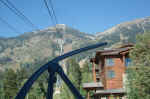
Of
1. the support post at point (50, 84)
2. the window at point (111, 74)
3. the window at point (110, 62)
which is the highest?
the window at point (110, 62)

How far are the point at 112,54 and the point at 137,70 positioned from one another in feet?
42.1

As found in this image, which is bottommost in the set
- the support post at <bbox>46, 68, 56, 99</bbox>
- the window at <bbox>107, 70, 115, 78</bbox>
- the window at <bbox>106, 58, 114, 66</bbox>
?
the support post at <bbox>46, 68, 56, 99</bbox>

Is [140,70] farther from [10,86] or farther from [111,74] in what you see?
[10,86]

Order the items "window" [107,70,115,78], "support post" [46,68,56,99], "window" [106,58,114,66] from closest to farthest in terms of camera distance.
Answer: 1. "support post" [46,68,56,99]
2. "window" [107,70,115,78]
3. "window" [106,58,114,66]

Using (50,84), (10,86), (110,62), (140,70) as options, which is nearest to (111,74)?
(110,62)

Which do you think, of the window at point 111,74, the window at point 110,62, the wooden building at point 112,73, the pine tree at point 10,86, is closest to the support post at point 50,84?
the wooden building at point 112,73

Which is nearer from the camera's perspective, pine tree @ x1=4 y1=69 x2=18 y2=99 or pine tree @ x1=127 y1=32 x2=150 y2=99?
pine tree @ x1=127 y1=32 x2=150 y2=99

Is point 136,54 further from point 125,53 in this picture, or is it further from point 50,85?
point 50,85

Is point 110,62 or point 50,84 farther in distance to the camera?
point 110,62

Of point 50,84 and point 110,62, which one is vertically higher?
point 110,62

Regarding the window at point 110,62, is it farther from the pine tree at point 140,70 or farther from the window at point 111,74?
the pine tree at point 140,70

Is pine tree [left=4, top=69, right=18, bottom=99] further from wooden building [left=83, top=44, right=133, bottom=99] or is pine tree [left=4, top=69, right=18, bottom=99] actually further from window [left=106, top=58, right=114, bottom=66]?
window [left=106, top=58, right=114, bottom=66]

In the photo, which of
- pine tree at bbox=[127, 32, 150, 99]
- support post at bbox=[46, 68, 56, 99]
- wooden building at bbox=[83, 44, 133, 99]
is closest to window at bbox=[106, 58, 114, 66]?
wooden building at bbox=[83, 44, 133, 99]

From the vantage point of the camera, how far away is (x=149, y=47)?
2503cm
